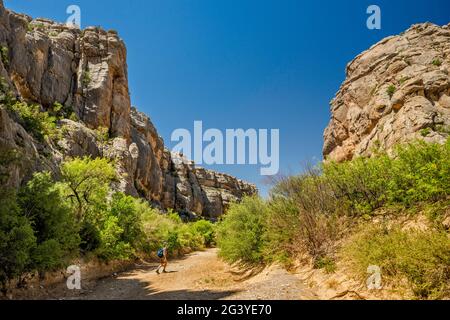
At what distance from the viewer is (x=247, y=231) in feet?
51.0

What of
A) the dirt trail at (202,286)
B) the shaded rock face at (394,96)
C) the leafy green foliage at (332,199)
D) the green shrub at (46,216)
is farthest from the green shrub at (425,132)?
the green shrub at (46,216)

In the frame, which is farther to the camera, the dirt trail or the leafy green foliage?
the leafy green foliage

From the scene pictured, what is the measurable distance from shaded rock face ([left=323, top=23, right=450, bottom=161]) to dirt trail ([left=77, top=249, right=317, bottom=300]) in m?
17.3

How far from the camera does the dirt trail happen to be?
348 inches

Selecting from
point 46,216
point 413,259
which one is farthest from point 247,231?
point 413,259

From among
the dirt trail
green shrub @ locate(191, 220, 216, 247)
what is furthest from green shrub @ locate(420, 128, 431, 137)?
green shrub @ locate(191, 220, 216, 247)

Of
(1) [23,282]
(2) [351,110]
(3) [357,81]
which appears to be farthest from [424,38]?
(1) [23,282]

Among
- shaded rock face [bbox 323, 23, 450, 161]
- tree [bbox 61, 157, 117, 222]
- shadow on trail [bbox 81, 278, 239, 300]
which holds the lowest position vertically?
shadow on trail [bbox 81, 278, 239, 300]

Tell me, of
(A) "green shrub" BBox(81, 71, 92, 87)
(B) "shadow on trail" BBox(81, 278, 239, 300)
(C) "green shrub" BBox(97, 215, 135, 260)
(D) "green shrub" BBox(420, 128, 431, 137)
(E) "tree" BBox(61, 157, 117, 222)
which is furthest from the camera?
(A) "green shrub" BBox(81, 71, 92, 87)

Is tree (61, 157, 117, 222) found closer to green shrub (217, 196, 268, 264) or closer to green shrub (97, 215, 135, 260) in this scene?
green shrub (97, 215, 135, 260)

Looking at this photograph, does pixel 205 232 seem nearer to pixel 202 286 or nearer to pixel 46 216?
pixel 202 286

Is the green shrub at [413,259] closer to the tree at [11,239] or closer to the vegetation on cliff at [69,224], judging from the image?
the tree at [11,239]

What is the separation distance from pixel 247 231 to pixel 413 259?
31.7ft
